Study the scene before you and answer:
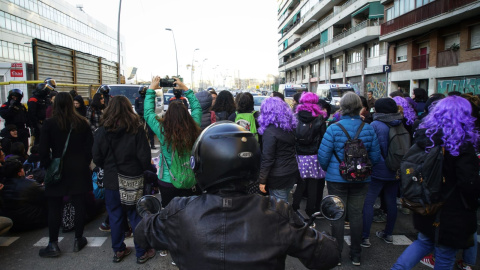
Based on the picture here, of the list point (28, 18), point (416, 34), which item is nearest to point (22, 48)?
point (28, 18)

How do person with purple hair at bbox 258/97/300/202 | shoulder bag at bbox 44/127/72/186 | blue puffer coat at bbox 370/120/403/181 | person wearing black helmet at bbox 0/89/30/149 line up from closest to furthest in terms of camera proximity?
shoulder bag at bbox 44/127/72/186 → person with purple hair at bbox 258/97/300/202 → blue puffer coat at bbox 370/120/403/181 → person wearing black helmet at bbox 0/89/30/149

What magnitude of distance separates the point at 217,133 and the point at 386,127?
336 cm

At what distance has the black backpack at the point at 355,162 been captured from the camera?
11.7ft

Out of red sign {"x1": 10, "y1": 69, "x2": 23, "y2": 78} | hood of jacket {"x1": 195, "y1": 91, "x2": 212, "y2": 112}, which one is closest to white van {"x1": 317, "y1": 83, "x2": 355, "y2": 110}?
red sign {"x1": 10, "y1": 69, "x2": 23, "y2": 78}

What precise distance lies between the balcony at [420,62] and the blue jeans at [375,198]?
23.7 metres

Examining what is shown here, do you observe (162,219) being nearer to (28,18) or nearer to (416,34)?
(416,34)

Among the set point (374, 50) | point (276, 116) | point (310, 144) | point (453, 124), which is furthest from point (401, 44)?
point (453, 124)

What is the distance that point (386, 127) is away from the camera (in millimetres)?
4246

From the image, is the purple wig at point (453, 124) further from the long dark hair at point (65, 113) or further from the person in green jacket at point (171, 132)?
the long dark hair at point (65, 113)

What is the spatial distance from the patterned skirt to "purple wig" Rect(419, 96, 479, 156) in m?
1.99

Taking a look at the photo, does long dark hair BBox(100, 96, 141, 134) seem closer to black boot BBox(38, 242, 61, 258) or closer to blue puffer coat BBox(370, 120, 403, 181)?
black boot BBox(38, 242, 61, 258)

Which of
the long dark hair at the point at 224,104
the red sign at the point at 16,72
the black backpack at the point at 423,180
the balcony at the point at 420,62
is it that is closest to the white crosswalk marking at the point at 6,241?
the long dark hair at the point at 224,104

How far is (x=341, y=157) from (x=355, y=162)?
18cm

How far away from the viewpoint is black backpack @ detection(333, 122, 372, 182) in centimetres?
357
